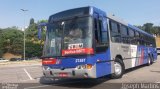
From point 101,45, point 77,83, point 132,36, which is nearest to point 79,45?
point 101,45

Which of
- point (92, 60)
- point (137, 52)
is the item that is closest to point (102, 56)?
point (92, 60)

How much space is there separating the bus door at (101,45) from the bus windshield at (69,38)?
402mm

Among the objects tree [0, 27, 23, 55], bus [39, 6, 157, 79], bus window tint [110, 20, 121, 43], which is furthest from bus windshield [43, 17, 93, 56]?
tree [0, 27, 23, 55]

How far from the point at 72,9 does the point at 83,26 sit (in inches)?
49.3

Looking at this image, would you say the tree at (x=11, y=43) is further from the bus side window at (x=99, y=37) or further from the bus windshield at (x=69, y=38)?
the bus side window at (x=99, y=37)

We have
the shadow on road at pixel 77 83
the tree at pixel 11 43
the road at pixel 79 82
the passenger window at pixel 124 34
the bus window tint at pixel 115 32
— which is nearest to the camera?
the road at pixel 79 82

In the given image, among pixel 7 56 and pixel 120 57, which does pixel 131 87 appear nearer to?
pixel 120 57

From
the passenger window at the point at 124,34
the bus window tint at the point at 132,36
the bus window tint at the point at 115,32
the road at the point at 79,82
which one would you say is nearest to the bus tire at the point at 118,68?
the road at the point at 79,82

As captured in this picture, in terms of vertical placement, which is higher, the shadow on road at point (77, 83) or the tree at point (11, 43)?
A: the tree at point (11, 43)

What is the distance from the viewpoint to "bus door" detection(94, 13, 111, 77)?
11414mm

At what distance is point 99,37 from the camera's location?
456 inches

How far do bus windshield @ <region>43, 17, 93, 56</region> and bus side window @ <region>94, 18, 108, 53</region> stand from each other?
1.10ft

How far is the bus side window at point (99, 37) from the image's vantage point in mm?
11398

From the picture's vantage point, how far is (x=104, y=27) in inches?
477
